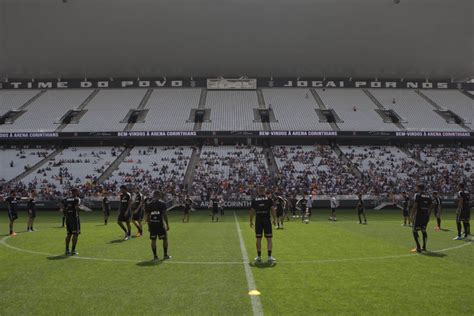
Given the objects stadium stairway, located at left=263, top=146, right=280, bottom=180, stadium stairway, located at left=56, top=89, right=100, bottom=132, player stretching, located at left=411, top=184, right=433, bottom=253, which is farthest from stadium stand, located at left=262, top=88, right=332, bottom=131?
player stretching, located at left=411, top=184, right=433, bottom=253

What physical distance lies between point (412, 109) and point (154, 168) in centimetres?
3912

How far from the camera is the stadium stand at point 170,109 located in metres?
58.4

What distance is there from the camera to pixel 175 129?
189 feet

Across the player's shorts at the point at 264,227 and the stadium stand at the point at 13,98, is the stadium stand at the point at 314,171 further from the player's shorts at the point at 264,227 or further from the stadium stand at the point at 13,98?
the stadium stand at the point at 13,98

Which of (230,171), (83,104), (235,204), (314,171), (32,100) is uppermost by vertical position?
(32,100)

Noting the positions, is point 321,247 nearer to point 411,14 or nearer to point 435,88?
point 411,14

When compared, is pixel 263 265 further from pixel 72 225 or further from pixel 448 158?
pixel 448 158

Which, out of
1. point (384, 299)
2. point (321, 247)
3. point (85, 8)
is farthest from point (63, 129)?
point (384, 299)

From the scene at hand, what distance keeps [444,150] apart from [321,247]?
46973 millimetres

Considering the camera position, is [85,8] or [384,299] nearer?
[384,299]

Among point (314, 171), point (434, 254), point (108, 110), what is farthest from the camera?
point (108, 110)

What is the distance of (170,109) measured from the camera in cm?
6412

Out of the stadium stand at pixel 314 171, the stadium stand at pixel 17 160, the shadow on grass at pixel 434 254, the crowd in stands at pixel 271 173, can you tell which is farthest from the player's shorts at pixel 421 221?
the stadium stand at pixel 17 160

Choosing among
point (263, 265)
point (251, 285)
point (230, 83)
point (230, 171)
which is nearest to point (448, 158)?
point (230, 171)
